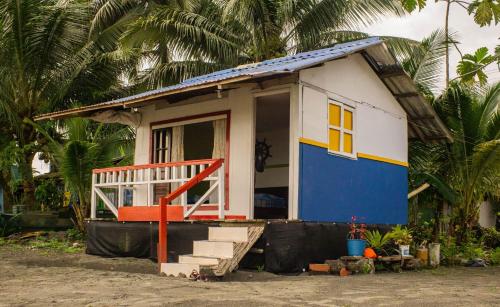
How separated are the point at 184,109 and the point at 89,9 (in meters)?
11.0

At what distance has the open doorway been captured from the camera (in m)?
14.4

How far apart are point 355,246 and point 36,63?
12.4 metres

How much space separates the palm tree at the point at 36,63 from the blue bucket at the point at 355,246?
11.0m

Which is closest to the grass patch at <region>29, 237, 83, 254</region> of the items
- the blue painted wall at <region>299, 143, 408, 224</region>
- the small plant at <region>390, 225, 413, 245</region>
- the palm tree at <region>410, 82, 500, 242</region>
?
the blue painted wall at <region>299, 143, 408, 224</region>

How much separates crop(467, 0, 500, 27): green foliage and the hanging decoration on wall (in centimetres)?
916

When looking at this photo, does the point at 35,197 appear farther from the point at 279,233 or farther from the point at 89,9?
the point at 279,233

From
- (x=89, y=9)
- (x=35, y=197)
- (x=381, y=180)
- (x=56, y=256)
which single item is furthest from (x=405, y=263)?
(x=89, y=9)

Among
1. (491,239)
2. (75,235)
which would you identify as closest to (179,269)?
(75,235)

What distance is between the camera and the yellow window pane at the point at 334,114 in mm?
11766

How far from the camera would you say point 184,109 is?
12789mm

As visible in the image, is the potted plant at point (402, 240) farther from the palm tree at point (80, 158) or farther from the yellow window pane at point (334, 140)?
the palm tree at point (80, 158)

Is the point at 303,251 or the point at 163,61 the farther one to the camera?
the point at 163,61

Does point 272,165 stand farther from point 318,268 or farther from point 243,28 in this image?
point 243,28

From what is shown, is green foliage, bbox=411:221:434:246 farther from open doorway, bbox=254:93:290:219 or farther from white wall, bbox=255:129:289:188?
white wall, bbox=255:129:289:188
